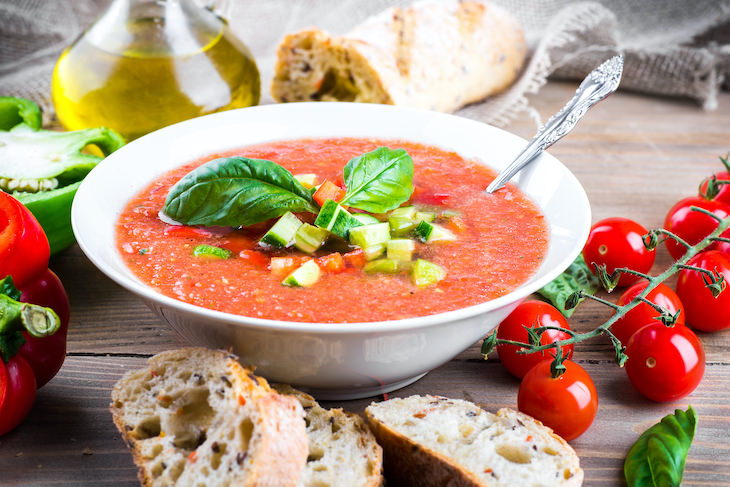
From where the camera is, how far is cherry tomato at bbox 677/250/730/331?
10.6 ft

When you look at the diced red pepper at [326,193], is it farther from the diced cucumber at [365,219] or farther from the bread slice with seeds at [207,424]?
the bread slice with seeds at [207,424]

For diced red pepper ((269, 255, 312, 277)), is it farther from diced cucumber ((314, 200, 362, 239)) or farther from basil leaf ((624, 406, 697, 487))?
basil leaf ((624, 406, 697, 487))

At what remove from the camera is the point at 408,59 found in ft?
16.2

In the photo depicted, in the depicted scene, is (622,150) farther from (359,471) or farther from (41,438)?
(41,438)

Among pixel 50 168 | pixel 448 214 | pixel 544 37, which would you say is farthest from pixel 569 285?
pixel 544 37

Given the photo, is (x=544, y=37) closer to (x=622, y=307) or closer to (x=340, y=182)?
(x=340, y=182)

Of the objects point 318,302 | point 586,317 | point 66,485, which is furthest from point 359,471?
point 586,317

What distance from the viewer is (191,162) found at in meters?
3.61

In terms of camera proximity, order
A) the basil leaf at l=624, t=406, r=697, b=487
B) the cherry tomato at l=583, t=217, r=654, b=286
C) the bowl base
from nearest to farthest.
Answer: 1. the basil leaf at l=624, t=406, r=697, b=487
2. the bowl base
3. the cherry tomato at l=583, t=217, r=654, b=286

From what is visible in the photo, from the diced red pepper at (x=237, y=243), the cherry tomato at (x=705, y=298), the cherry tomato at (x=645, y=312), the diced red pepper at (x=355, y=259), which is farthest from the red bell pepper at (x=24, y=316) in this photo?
the cherry tomato at (x=705, y=298)

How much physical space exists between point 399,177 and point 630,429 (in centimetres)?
126

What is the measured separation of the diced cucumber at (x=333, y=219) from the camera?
9.41 feet

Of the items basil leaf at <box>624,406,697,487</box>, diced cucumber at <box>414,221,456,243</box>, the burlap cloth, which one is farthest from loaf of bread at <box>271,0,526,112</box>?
basil leaf at <box>624,406,697,487</box>

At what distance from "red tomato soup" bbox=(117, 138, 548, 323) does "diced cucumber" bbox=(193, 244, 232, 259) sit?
0.02 metres
